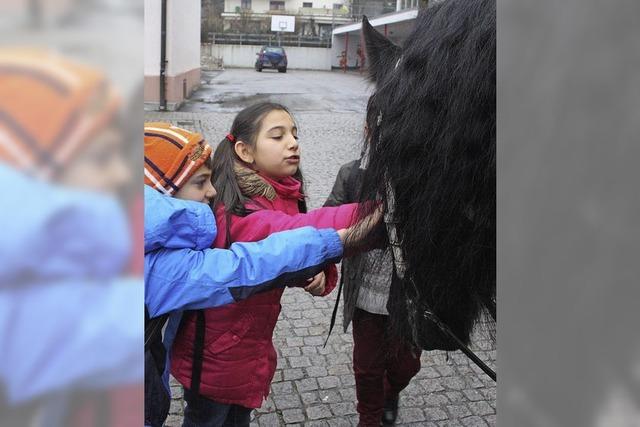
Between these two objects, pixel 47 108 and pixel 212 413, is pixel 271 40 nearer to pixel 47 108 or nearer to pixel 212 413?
pixel 212 413

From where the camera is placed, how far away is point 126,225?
0.47 meters

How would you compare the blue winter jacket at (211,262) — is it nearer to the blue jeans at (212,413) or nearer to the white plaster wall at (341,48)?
the blue jeans at (212,413)

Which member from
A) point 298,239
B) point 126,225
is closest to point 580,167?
point 126,225

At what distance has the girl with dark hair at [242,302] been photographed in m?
1.87

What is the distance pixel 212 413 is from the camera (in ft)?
6.62

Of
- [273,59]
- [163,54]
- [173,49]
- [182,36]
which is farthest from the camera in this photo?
[273,59]

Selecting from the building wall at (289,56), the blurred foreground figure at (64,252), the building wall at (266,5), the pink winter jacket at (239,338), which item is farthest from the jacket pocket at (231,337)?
the building wall at (266,5)

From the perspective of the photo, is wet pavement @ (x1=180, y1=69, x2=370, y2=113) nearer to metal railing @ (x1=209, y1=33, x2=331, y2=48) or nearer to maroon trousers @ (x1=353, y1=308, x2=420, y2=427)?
maroon trousers @ (x1=353, y1=308, x2=420, y2=427)

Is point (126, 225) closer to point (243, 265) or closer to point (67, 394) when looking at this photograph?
point (67, 394)

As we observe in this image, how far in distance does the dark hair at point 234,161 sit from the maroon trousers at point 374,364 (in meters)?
0.81

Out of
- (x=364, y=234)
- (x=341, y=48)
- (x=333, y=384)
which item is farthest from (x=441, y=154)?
(x=341, y=48)

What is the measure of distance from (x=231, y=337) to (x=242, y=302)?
0.35 ft

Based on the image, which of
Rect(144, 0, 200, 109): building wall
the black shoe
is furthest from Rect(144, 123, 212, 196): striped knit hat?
Rect(144, 0, 200, 109): building wall

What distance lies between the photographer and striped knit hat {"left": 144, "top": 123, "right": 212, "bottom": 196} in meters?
1.77
